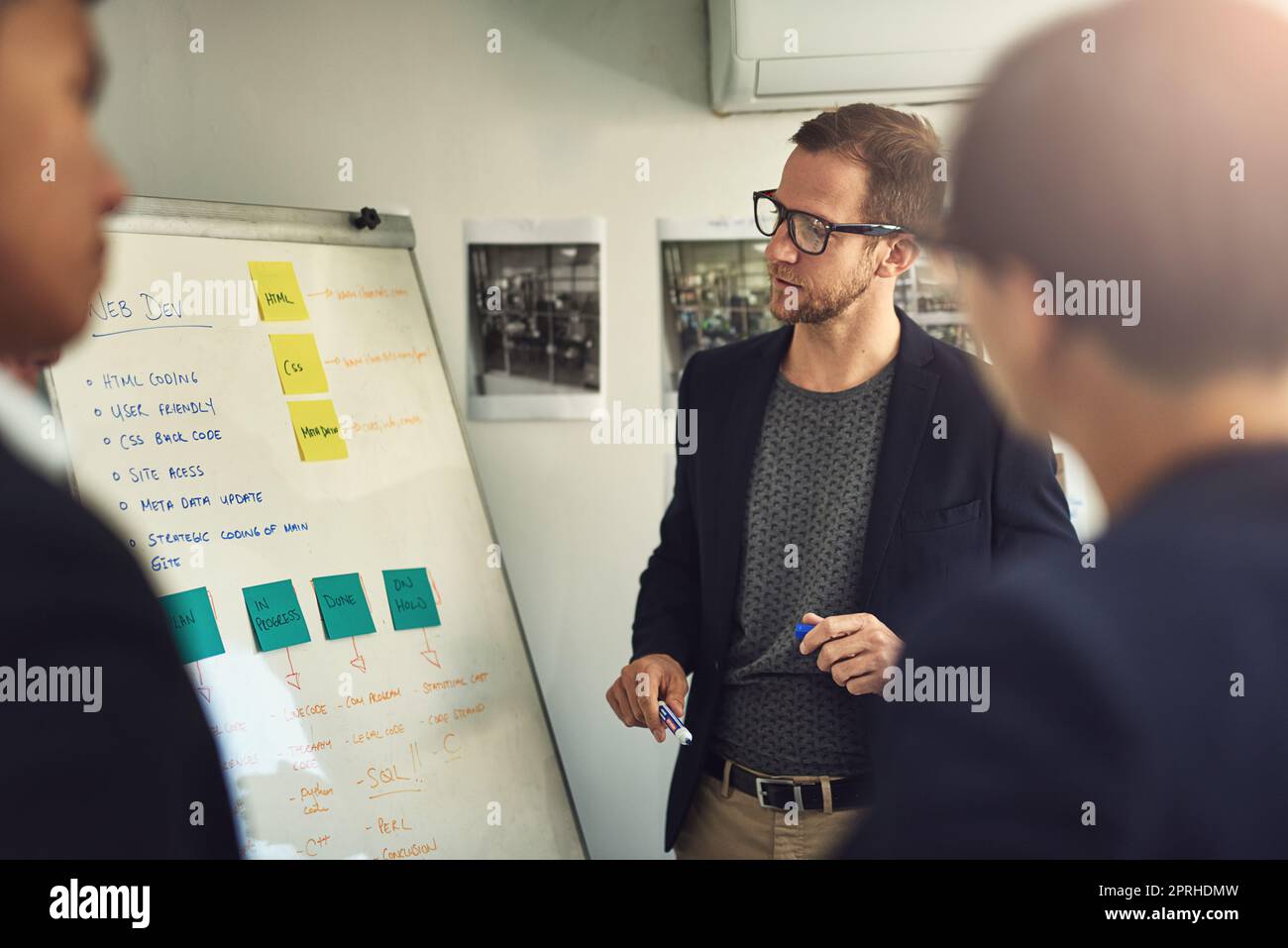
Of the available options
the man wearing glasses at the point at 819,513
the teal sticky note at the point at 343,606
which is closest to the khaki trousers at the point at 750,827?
the man wearing glasses at the point at 819,513

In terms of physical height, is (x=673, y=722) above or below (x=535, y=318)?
below

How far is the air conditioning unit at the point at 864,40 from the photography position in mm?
1568

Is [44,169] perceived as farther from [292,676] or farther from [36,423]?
[292,676]

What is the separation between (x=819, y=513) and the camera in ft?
4.28

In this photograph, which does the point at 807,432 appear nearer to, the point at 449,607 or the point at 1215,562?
the point at 449,607

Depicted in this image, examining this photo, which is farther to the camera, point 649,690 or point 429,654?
point 429,654

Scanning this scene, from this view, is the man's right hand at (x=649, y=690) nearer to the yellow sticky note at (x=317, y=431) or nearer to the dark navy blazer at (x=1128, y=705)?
the yellow sticky note at (x=317, y=431)

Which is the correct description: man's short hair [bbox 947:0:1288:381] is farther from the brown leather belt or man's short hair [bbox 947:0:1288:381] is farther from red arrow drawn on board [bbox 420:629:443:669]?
red arrow drawn on board [bbox 420:629:443:669]

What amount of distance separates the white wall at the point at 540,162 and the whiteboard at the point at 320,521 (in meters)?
0.26

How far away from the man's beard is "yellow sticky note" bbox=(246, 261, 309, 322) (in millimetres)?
705

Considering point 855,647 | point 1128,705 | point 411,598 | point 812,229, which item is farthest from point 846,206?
point 1128,705

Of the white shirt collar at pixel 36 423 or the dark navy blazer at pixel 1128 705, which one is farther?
the white shirt collar at pixel 36 423

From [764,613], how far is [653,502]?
607 millimetres

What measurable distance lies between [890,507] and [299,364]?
86cm
